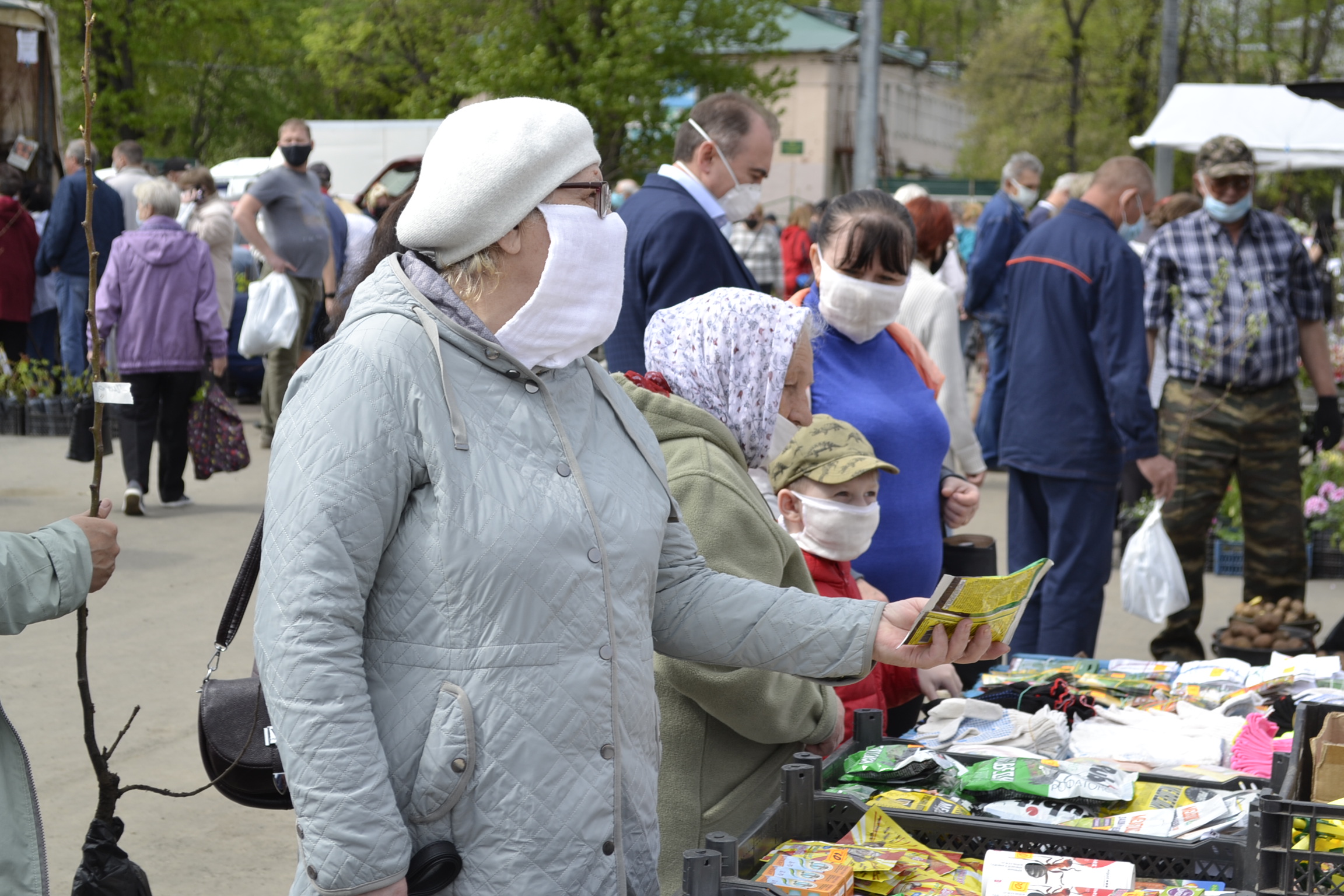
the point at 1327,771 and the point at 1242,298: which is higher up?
the point at 1242,298

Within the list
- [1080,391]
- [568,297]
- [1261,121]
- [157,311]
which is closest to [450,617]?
[568,297]

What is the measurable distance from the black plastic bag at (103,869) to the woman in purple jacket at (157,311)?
603cm

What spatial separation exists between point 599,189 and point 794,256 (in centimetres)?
1352

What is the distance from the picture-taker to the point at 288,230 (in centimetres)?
1039

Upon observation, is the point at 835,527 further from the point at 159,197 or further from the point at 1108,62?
the point at 1108,62

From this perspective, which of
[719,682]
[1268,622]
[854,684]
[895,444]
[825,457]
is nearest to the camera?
[719,682]

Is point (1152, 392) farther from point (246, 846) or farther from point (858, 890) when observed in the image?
point (858, 890)

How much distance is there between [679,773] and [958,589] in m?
0.86

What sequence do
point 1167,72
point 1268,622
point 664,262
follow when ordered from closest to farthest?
point 664,262, point 1268,622, point 1167,72

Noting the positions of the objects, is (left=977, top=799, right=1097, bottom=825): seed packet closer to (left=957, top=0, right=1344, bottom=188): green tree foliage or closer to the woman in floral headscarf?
the woman in floral headscarf

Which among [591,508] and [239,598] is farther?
[239,598]

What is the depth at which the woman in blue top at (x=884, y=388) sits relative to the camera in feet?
13.1

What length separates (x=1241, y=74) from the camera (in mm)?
34688

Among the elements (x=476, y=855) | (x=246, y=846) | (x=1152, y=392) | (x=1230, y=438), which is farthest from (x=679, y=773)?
(x=1152, y=392)
